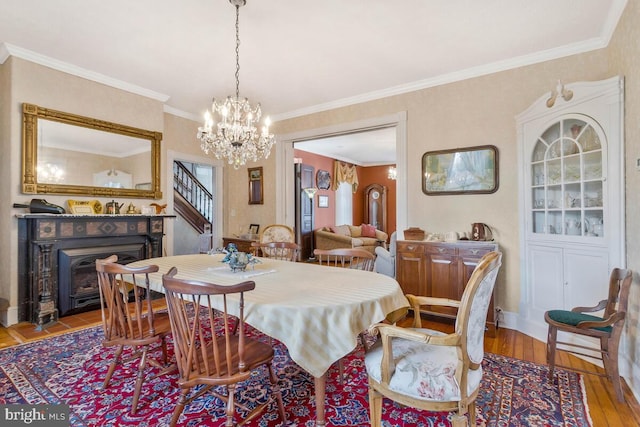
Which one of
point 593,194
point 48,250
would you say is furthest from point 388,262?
point 48,250

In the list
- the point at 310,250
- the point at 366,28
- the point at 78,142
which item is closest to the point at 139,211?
the point at 78,142

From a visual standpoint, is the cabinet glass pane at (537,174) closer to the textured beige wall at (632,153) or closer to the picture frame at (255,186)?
the textured beige wall at (632,153)

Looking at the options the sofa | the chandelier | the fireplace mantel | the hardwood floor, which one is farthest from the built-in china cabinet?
the fireplace mantel

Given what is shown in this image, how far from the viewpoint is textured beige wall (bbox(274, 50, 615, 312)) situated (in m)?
3.23

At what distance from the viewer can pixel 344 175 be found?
926cm

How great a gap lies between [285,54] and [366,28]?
89 cm

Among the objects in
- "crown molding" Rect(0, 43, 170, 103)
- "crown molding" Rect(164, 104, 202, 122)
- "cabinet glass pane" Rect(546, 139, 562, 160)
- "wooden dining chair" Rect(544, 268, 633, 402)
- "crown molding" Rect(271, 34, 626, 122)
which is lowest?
"wooden dining chair" Rect(544, 268, 633, 402)

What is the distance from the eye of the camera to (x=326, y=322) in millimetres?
1544

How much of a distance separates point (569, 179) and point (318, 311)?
9.02ft

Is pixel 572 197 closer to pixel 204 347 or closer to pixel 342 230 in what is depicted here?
pixel 204 347

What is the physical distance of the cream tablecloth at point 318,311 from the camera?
1.51m

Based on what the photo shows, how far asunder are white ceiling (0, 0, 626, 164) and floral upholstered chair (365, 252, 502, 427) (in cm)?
227

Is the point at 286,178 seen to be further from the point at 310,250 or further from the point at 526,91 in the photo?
the point at 526,91

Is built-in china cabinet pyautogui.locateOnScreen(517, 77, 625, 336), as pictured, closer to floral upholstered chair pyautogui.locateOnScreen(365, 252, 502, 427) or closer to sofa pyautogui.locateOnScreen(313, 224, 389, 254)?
floral upholstered chair pyautogui.locateOnScreen(365, 252, 502, 427)
